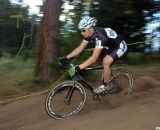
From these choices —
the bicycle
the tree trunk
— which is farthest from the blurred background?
the bicycle

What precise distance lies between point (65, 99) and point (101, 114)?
839mm

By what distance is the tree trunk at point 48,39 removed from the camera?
11.6 meters

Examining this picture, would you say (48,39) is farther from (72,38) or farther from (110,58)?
(110,58)

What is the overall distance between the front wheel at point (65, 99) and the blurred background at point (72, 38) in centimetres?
287

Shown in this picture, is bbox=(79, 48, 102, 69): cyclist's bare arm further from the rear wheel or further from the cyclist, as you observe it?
the rear wheel

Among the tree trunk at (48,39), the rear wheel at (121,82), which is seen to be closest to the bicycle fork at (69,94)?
the rear wheel at (121,82)

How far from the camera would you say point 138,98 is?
9500 millimetres

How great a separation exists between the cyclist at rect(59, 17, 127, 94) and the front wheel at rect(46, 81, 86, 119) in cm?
37

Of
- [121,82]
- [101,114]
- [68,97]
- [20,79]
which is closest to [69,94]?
[68,97]

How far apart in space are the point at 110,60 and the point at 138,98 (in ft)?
4.99

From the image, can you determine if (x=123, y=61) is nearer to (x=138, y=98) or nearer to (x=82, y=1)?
(x=82, y=1)

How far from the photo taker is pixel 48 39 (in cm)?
1177

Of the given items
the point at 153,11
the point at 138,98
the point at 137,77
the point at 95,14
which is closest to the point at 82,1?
the point at 95,14

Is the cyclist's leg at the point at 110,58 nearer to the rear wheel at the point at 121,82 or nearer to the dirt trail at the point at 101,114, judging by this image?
the rear wheel at the point at 121,82
